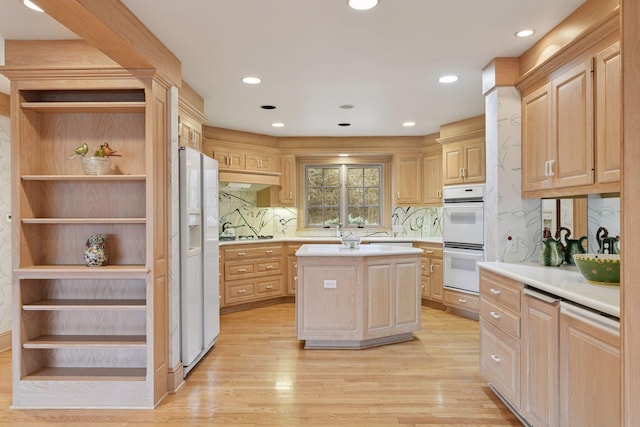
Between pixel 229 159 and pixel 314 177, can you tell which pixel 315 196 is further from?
pixel 229 159

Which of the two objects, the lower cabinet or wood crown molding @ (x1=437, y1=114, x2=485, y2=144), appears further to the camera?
wood crown molding @ (x1=437, y1=114, x2=485, y2=144)

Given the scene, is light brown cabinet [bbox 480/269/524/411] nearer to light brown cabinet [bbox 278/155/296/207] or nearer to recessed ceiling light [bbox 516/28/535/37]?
recessed ceiling light [bbox 516/28/535/37]

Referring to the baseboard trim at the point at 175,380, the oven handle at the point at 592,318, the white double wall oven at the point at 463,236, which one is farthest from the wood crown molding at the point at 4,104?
the white double wall oven at the point at 463,236

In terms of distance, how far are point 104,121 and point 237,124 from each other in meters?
2.55

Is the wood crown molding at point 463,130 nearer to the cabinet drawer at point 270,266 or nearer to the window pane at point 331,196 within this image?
the window pane at point 331,196

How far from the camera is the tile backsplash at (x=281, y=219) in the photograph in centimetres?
618

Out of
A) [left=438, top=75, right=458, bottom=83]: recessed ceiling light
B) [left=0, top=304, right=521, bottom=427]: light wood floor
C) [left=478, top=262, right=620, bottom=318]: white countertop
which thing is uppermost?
[left=438, top=75, right=458, bottom=83]: recessed ceiling light

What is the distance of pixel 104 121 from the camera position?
2891mm

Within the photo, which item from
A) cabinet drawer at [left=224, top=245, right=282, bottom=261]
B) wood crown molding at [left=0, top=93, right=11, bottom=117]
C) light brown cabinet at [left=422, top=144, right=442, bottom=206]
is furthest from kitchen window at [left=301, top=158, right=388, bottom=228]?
wood crown molding at [left=0, top=93, right=11, bottom=117]

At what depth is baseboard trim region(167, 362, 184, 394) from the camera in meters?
2.91

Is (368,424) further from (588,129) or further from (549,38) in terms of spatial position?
(549,38)

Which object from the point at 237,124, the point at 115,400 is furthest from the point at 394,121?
the point at 115,400

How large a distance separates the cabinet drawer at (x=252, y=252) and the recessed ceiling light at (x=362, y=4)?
366 centimetres

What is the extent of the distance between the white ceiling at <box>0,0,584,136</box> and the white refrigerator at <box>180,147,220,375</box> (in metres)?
0.82
